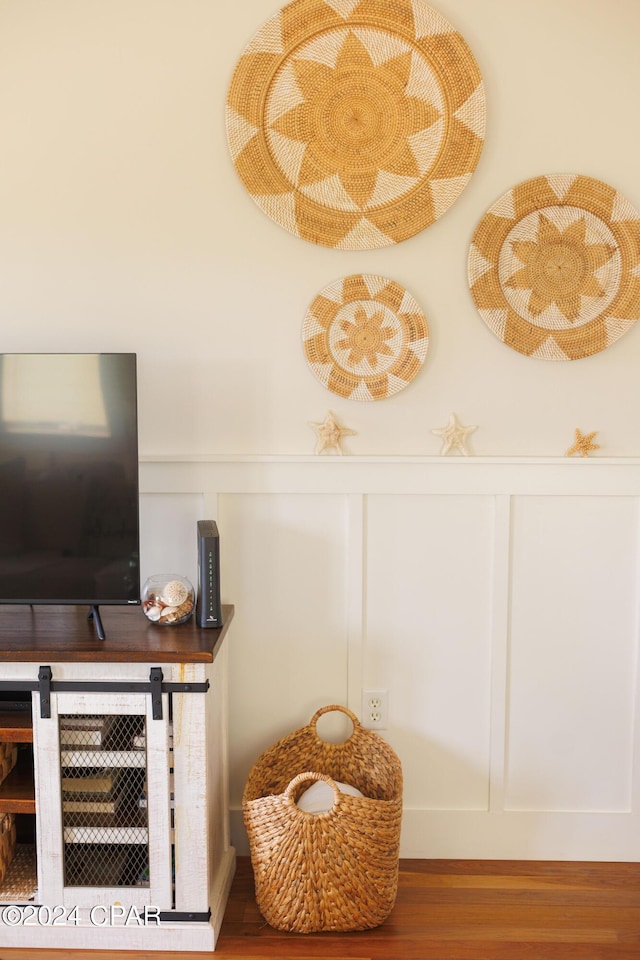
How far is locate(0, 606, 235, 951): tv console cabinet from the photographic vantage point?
6.45 ft

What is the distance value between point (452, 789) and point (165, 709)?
3.17ft

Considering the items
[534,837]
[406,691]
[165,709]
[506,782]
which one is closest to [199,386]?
[165,709]

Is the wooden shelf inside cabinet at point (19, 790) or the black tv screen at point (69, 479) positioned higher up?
the black tv screen at point (69, 479)

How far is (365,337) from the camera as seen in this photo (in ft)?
7.59

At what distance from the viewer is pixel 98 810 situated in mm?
2012

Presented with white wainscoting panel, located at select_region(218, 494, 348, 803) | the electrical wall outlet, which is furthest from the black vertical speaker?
the electrical wall outlet

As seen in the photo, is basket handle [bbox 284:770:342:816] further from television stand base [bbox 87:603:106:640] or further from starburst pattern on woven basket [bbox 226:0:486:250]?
starburst pattern on woven basket [bbox 226:0:486:250]

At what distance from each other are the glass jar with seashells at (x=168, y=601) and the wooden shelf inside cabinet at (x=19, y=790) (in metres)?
0.51

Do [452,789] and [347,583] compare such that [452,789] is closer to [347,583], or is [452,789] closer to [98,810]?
[347,583]

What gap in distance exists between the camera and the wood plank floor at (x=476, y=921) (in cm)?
200

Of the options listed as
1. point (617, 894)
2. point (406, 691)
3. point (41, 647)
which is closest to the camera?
point (41, 647)

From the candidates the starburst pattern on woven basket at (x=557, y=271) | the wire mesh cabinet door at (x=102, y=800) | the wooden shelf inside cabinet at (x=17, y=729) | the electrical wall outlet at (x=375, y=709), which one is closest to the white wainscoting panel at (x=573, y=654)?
the electrical wall outlet at (x=375, y=709)

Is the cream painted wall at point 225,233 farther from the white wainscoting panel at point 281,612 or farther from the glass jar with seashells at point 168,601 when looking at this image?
the glass jar with seashells at point 168,601

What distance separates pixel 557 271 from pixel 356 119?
700 mm
